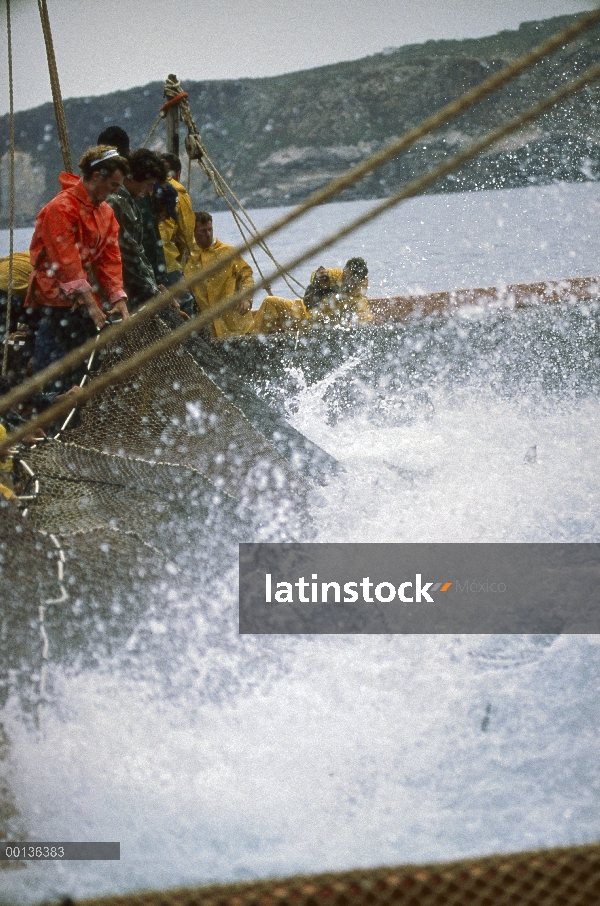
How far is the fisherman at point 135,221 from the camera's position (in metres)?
4.08

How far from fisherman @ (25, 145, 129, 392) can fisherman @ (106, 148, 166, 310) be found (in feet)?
1.22

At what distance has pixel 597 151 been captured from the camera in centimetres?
4784

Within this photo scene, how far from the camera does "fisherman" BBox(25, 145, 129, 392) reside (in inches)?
132

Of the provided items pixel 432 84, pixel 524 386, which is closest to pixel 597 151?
pixel 432 84

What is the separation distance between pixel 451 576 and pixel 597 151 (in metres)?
50.8

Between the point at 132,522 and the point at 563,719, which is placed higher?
the point at 132,522

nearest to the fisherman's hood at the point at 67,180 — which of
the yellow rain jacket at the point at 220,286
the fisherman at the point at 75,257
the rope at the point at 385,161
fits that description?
the fisherman at the point at 75,257

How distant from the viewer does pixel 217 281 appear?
579cm

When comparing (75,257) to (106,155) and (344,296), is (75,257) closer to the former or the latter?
(106,155)

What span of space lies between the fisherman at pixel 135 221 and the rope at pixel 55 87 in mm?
388

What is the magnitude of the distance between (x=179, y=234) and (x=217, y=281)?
20.0 inches

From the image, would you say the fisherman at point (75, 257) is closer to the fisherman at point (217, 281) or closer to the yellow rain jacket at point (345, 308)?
the fisherman at point (217, 281)

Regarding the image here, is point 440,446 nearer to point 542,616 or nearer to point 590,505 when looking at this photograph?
point 590,505

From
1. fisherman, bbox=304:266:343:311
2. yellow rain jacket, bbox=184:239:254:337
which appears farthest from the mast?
fisherman, bbox=304:266:343:311
